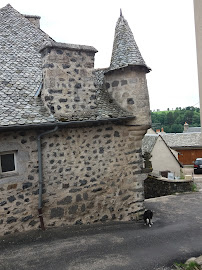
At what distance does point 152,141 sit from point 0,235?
17.1m

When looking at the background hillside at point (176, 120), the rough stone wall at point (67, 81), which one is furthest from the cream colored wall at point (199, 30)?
the background hillside at point (176, 120)

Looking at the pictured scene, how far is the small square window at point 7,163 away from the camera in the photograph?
6.31 m

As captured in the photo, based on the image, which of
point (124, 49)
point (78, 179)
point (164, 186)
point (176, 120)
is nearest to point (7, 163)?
point (78, 179)

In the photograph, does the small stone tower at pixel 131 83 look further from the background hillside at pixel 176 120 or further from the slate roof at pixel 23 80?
the background hillside at pixel 176 120

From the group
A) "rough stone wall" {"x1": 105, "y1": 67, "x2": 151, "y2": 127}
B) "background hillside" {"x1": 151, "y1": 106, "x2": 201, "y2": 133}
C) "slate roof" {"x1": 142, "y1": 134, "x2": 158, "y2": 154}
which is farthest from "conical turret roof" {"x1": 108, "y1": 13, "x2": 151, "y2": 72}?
"background hillside" {"x1": 151, "y1": 106, "x2": 201, "y2": 133}

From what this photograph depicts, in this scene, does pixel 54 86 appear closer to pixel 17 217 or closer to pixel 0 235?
pixel 17 217

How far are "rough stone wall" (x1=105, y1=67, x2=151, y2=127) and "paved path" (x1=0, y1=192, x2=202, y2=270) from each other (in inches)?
124

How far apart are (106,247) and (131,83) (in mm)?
4571

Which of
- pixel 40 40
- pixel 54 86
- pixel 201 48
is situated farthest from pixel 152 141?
pixel 201 48

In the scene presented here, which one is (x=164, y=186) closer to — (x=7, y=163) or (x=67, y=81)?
(x=67, y=81)

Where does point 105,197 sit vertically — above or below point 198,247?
above

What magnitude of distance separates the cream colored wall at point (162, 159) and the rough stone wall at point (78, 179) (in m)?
13.8

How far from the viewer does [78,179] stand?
7.15m

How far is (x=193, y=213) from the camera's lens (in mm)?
9133
